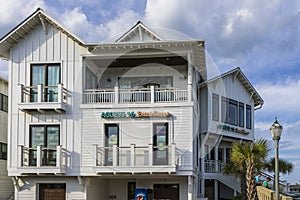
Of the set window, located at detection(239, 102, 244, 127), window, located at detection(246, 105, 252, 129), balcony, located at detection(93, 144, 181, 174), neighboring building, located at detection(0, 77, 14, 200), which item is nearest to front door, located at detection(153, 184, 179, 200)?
balcony, located at detection(93, 144, 181, 174)

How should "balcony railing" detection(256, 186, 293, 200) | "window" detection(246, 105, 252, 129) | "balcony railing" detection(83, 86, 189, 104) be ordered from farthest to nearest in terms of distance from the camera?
"window" detection(246, 105, 252, 129) → "balcony railing" detection(83, 86, 189, 104) → "balcony railing" detection(256, 186, 293, 200)

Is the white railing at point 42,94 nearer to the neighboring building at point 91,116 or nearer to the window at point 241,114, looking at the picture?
the neighboring building at point 91,116

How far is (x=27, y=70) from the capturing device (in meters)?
25.3

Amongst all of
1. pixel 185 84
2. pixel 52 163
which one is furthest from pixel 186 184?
pixel 52 163

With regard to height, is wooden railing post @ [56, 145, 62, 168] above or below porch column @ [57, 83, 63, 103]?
below

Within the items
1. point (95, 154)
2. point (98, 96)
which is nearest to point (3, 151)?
point (95, 154)

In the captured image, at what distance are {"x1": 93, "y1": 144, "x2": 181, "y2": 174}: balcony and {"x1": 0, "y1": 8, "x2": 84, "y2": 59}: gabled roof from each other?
229 inches

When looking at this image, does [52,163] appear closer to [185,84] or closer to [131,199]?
[131,199]

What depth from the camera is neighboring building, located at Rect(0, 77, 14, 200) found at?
27.8m

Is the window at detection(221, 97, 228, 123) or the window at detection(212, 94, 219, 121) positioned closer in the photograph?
the window at detection(212, 94, 219, 121)

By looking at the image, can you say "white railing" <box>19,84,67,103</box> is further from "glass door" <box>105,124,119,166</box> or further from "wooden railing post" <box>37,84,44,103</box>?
"glass door" <box>105,124,119,166</box>

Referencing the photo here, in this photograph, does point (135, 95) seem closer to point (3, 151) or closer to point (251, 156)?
point (251, 156)

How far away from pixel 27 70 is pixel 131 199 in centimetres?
905

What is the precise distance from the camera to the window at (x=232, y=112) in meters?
33.6
